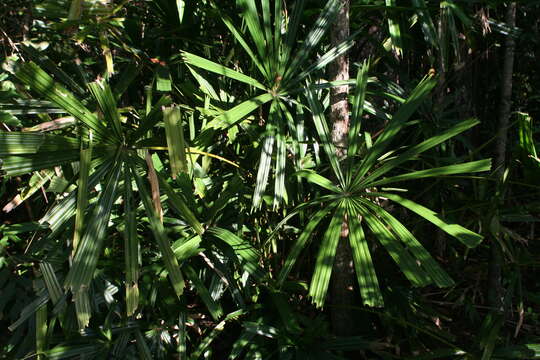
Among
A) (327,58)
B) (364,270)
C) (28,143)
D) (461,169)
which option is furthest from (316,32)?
(28,143)

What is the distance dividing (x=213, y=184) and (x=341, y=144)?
15.5 inches

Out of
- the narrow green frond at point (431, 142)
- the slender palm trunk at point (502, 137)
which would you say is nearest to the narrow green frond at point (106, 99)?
the narrow green frond at point (431, 142)

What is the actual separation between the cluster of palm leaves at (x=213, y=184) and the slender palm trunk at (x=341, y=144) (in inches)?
1.8

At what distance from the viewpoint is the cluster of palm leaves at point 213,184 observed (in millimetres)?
845

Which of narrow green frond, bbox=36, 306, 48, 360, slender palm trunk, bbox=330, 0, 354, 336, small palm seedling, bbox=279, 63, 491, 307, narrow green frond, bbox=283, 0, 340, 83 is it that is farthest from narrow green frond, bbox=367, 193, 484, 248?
narrow green frond, bbox=36, 306, 48, 360

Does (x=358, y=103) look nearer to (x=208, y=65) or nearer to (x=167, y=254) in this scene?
(x=208, y=65)

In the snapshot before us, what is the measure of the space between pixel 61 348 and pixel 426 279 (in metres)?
0.95

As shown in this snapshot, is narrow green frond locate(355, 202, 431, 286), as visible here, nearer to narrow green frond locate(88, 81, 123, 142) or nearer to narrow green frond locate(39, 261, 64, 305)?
narrow green frond locate(88, 81, 123, 142)

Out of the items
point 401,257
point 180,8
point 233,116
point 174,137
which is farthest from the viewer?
point 180,8

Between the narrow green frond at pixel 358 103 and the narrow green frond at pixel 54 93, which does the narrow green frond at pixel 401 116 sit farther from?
the narrow green frond at pixel 54 93

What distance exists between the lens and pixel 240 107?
1006 mm

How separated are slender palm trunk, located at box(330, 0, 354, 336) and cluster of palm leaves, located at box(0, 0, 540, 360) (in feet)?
0.15

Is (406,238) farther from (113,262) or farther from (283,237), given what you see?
(113,262)

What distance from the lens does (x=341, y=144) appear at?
3.95 ft
